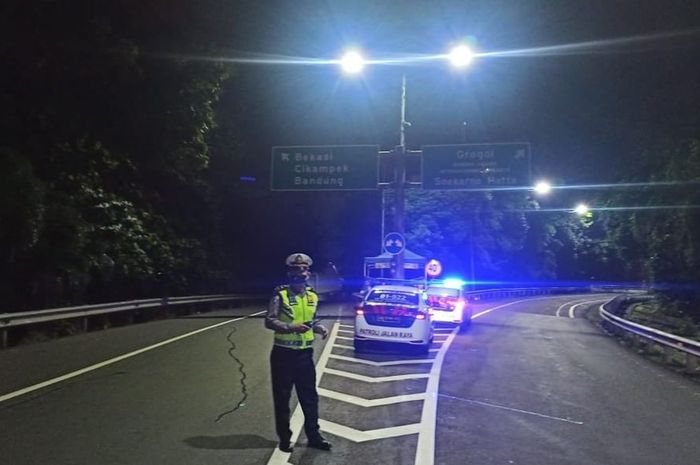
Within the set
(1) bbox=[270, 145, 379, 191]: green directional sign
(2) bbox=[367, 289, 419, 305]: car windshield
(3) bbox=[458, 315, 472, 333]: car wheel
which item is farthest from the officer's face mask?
(1) bbox=[270, 145, 379, 191]: green directional sign

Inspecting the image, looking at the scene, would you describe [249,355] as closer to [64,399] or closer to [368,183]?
[64,399]

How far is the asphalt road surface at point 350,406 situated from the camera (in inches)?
257

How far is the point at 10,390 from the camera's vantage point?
9008 mm

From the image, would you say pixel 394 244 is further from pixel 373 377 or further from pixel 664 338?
pixel 373 377

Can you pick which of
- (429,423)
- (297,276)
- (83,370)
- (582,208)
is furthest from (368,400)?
(582,208)

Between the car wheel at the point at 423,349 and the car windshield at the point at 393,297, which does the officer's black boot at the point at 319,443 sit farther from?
the car windshield at the point at 393,297

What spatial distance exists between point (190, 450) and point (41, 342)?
9.77 meters

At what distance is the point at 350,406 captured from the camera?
8.80 m

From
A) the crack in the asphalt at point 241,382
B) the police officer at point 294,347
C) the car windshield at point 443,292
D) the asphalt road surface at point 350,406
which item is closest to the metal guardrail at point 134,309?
the asphalt road surface at point 350,406

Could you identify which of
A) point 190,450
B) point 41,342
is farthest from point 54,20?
point 190,450

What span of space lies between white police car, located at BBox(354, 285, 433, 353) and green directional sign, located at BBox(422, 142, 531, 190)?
35.6 ft

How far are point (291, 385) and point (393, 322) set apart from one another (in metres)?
7.43

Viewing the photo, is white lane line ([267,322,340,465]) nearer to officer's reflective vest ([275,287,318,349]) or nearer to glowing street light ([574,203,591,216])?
officer's reflective vest ([275,287,318,349])

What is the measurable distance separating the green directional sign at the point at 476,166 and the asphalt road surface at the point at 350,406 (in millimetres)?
9982
